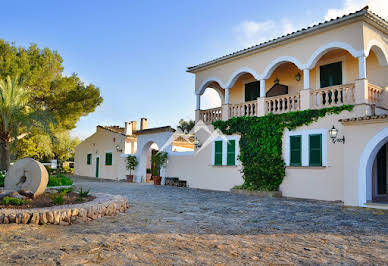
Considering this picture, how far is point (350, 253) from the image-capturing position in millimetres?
5059

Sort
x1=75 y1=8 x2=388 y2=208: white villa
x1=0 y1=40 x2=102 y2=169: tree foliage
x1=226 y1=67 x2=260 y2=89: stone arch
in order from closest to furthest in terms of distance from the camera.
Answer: x1=75 y1=8 x2=388 y2=208: white villa < x1=226 y1=67 x2=260 y2=89: stone arch < x1=0 y1=40 x2=102 y2=169: tree foliage

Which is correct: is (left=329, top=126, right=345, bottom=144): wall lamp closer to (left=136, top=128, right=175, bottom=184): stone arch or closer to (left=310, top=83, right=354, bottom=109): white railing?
(left=310, top=83, right=354, bottom=109): white railing

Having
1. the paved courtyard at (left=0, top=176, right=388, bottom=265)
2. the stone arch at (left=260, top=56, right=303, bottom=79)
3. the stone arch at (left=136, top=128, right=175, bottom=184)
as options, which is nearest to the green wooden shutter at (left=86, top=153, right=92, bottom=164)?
the stone arch at (left=136, top=128, right=175, bottom=184)

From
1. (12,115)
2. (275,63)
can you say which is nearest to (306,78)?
(275,63)

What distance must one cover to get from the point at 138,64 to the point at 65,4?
4.38m

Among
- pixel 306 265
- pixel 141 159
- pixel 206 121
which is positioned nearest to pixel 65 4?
pixel 206 121

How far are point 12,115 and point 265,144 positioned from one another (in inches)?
472

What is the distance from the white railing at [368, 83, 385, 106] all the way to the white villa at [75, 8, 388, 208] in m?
0.04

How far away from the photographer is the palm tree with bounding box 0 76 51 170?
1530 cm

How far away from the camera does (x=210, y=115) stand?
1731 cm

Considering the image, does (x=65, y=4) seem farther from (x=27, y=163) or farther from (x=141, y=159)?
(x=141, y=159)

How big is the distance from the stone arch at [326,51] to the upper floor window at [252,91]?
11.9ft

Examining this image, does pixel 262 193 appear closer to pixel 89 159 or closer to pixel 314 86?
pixel 314 86

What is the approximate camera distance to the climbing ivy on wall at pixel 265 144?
13133 millimetres
